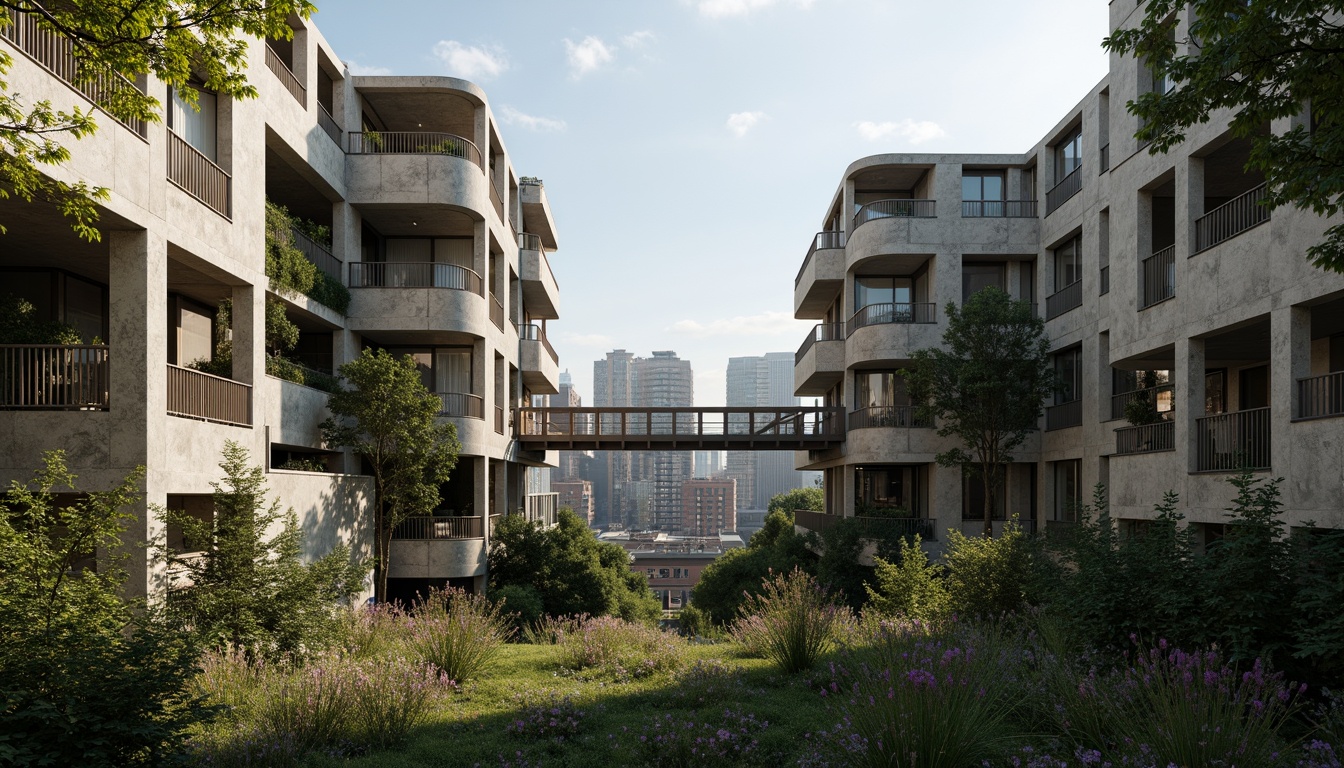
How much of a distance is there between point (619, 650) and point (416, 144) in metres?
18.0

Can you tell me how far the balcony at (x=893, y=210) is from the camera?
29000 millimetres

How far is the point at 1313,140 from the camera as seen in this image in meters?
8.33

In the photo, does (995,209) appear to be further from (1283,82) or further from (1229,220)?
(1283,82)

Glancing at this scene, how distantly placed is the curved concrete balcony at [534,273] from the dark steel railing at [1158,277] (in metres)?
22.8

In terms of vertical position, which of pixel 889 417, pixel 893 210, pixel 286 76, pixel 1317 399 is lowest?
pixel 889 417

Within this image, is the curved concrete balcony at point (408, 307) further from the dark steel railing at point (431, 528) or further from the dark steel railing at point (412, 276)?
the dark steel railing at point (431, 528)

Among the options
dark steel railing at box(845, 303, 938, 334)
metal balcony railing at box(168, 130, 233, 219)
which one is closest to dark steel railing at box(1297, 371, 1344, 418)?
dark steel railing at box(845, 303, 938, 334)

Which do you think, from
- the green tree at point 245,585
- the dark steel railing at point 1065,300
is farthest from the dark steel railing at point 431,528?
the dark steel railing at point 1065,300

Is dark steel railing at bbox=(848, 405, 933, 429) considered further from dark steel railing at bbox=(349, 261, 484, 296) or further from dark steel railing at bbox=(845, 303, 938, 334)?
dark steel railing at bbox=(349, 261, 484, 296)

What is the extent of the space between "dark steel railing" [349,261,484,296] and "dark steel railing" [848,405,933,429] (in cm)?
1376

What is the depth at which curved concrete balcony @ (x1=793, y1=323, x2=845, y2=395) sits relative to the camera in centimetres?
3259

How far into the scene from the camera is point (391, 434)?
20516 millimetres

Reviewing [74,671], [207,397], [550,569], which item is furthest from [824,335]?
[74,671]

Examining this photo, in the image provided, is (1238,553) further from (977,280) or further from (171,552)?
(977,280)
